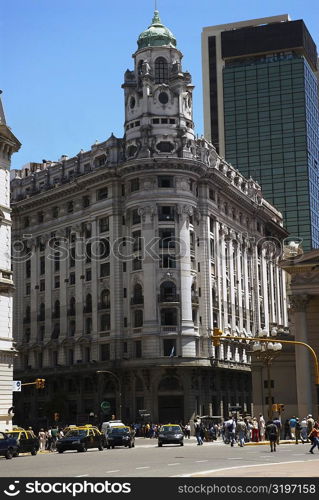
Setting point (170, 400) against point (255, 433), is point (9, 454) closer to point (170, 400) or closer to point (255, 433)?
point (255, 433)

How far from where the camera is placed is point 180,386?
87125 mm

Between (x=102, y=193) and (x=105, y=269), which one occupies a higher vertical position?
(x=102, y=193)

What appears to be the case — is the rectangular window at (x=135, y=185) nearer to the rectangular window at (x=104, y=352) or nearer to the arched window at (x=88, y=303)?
the arched window at (x=88, y=303)

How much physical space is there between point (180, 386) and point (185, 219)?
60.2ft

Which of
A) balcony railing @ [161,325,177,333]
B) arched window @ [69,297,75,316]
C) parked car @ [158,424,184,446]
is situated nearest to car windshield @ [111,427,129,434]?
parked car @ [158,424,184,446]

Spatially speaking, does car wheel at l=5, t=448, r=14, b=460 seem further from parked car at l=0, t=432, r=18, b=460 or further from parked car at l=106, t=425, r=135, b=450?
parked car at l=106, t=425, r=135, b=450

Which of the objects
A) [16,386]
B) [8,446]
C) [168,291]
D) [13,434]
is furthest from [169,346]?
[8,446]

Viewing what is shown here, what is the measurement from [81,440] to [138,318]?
42.6m

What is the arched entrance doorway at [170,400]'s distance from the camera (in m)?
86.6

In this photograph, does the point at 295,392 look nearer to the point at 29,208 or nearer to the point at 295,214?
the point at 29,208

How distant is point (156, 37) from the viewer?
96.3 meters

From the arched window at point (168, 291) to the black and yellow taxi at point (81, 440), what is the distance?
38.6m

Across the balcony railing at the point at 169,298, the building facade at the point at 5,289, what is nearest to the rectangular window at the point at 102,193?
the balcony railing at the point at 169,298

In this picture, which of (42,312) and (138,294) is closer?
Result: (138,294)
